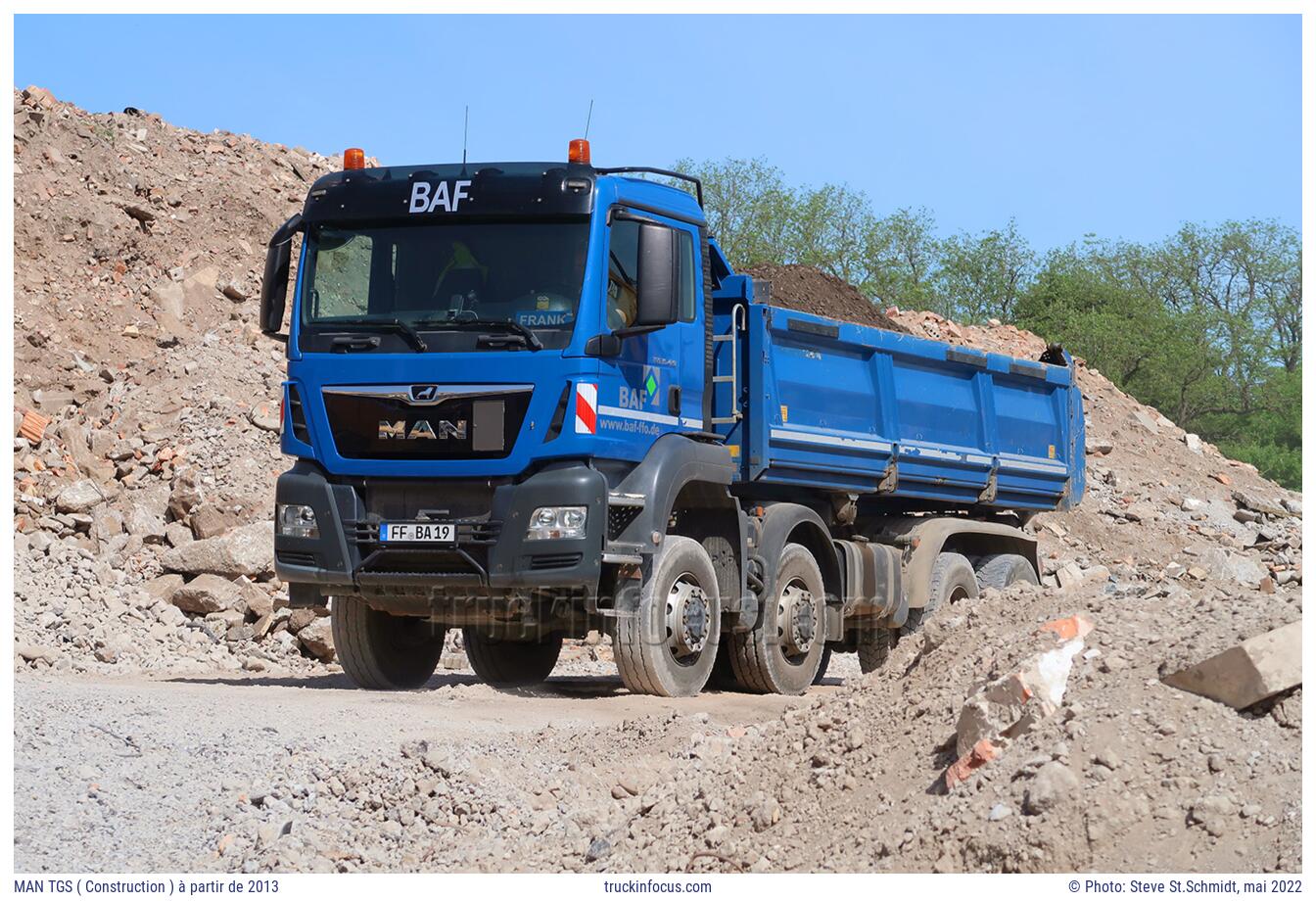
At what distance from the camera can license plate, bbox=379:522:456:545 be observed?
9422mm

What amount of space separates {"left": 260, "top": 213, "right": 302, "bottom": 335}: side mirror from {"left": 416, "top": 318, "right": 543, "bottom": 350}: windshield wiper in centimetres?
109

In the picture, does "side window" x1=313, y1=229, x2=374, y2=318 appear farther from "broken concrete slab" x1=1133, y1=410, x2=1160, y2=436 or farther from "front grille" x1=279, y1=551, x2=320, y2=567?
"broken concrete slab" x1=1133, y1=410, x2=1160, y2=436

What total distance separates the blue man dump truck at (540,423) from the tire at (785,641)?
3cm

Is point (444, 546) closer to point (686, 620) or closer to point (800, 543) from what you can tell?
point (686, 620)

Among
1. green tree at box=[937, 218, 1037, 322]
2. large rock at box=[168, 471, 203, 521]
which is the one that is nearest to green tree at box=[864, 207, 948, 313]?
green tree at box=[937, 218, 1037, 322]

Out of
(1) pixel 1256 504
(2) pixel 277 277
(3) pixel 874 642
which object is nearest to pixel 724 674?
(3) pixel 874 642

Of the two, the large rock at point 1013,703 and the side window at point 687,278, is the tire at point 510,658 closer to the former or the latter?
the side window at point 687,278

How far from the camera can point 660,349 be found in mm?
9852

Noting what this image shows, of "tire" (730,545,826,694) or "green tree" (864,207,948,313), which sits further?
"green tree" (864,207,948,313)

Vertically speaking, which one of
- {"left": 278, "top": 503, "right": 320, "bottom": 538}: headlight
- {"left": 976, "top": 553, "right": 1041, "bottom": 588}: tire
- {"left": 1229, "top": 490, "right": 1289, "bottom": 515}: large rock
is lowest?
{"left": 278, "top": 503, "right": 320, "bottom": 538}: headlight

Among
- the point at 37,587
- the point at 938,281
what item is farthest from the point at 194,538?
the point at 938,281

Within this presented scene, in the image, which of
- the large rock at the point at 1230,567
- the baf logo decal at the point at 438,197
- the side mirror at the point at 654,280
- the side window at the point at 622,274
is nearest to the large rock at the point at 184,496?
the baf logo decal at the point at 438,197

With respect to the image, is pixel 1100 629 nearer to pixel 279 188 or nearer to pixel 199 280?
pixel 199 280

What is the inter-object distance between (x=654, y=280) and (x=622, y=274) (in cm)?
32
